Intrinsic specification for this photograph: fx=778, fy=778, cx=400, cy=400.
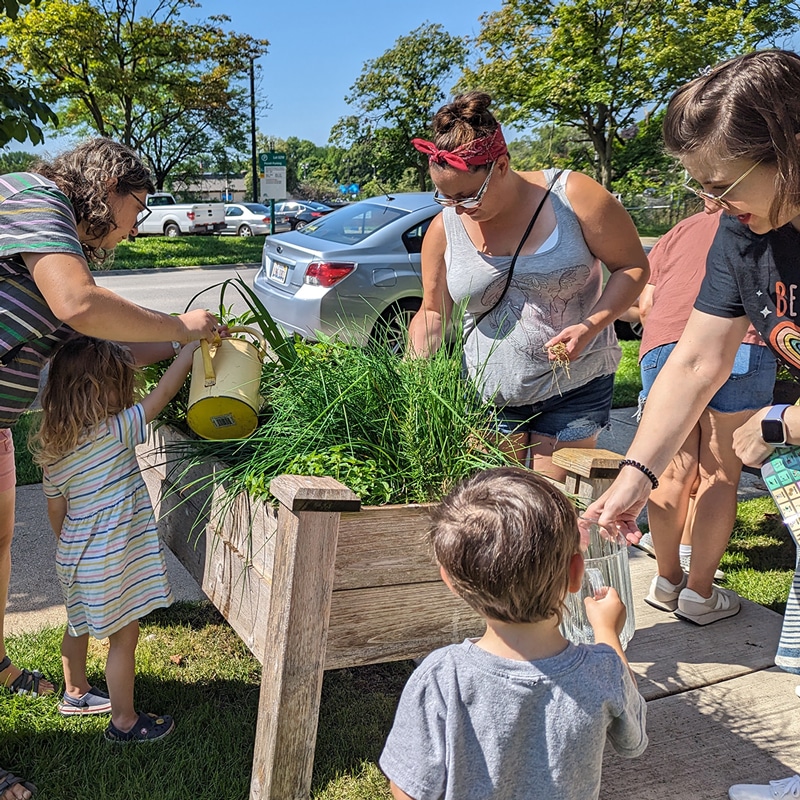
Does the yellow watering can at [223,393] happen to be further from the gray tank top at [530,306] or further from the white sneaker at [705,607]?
the white sneaker at [705,607]

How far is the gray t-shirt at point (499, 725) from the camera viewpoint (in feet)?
4.30

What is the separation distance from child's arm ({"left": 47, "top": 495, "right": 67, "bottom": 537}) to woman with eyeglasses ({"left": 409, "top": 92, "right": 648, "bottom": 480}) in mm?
1205

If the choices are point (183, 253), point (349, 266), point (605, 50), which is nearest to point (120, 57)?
point (183, 253)

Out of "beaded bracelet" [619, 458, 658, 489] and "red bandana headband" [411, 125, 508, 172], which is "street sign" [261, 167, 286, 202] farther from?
"beaded bracelet" [619, 458, 658, 489]

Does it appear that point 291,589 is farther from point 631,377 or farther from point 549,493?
point 631,377

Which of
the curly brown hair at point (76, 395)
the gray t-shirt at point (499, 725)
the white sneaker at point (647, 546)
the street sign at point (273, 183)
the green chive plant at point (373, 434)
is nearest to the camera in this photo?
the gray t-shirt at point (499, 725)

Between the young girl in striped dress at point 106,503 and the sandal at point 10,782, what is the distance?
0.26m

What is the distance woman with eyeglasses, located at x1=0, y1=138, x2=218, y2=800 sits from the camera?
1.98 metres

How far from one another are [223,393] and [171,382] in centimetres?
26

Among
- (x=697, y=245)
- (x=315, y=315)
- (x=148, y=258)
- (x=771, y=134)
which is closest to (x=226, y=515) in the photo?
(x=771, y=134)

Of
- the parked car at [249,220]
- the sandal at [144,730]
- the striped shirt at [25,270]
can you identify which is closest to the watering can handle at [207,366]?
the striped shirt at [25,270]

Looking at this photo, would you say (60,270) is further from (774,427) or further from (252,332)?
(774,427)

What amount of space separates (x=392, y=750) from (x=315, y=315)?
5411mm

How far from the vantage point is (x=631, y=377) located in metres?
7.14
